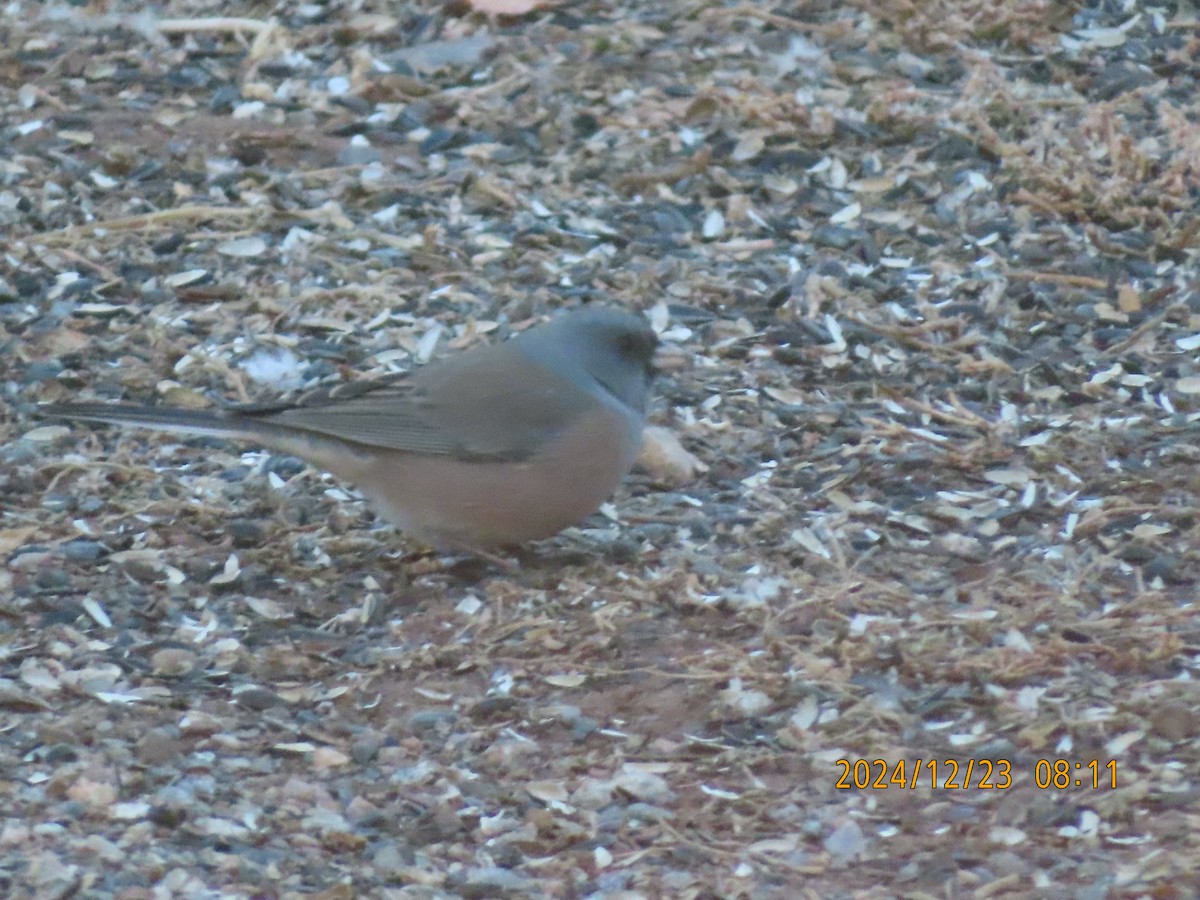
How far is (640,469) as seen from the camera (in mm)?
4879

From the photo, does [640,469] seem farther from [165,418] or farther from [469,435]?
[165,418]

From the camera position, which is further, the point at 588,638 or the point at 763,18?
the point at 763,18

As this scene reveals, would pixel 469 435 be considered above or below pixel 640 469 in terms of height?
above

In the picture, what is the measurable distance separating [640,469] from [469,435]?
0.60 meters

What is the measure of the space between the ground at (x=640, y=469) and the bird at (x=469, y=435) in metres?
0.16

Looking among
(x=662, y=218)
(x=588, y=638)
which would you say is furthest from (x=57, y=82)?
(x=588, y=638)

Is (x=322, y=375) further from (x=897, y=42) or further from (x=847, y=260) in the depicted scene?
(x=897, y=42)

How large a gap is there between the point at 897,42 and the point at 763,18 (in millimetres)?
491

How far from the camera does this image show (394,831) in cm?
344

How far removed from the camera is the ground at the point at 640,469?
345 cm
